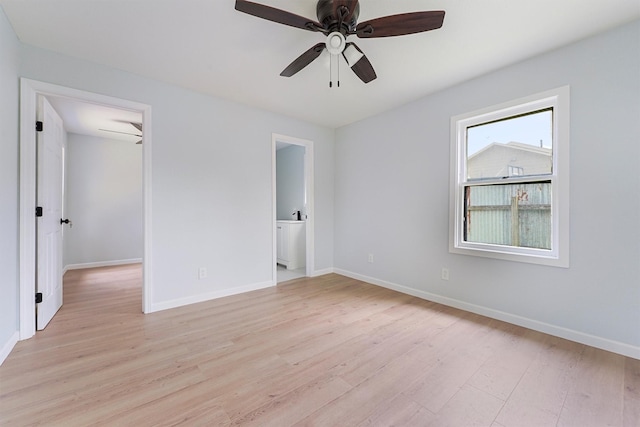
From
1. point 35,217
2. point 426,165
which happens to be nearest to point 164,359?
point 35,217

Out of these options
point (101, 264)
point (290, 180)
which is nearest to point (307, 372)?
point (290, 180)

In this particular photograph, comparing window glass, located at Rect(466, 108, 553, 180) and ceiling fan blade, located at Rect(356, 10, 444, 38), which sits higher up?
ceiling fan blade, located at Rect(356, 10, 444, 38)

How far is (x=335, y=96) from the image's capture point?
3.20 metres

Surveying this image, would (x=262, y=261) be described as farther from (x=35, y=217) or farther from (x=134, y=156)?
(x=134, y=156)

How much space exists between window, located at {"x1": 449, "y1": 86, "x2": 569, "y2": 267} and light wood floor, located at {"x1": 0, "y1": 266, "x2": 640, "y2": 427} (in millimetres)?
786

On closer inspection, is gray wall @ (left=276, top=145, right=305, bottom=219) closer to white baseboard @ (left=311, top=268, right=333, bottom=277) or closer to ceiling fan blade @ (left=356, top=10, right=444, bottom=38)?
white baseboard @ (left=311, top=268, right=333, bottom=277)

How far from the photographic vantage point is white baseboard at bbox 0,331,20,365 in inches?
73.5

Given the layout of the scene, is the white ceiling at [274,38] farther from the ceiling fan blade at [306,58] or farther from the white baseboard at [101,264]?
the white baseboard at [101,264]

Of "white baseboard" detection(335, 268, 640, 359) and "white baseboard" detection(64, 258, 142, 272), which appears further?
"white baseboard" detection(64, 258, 142, 272)

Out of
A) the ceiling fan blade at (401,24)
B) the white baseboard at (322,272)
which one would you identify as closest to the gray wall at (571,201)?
the white baseboard at (322,272)

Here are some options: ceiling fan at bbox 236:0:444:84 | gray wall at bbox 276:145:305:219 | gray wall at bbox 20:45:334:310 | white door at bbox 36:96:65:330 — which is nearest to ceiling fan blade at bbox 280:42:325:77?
ceiling fan at bbox 236:0:444:84

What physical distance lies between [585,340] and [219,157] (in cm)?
399

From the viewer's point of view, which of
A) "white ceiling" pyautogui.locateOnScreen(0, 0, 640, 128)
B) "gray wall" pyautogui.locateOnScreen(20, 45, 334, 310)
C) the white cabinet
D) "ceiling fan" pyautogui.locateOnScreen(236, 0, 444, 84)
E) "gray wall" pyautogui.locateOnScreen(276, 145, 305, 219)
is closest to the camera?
"ceiling fan" pyautogui.locateOnScreen(236, 0, 444, 84)

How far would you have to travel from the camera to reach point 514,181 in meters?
2.56
